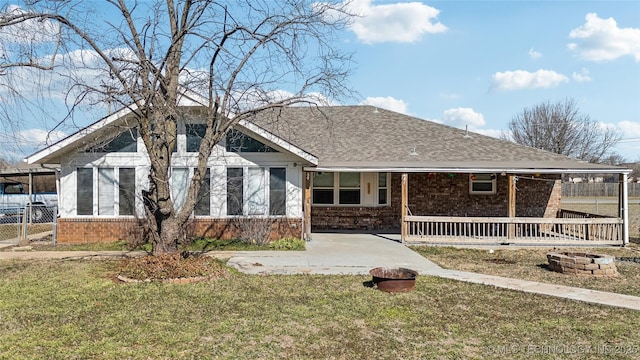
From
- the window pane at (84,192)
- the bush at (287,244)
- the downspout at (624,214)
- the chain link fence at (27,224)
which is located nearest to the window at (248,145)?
the bush at (287,244)

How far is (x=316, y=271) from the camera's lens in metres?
9.90

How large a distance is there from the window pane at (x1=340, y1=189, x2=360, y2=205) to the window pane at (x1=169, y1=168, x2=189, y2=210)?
6.07 meters

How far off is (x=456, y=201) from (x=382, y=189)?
9.28 feet

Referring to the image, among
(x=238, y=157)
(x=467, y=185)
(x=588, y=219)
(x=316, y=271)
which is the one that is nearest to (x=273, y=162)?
(x=238, y=157)

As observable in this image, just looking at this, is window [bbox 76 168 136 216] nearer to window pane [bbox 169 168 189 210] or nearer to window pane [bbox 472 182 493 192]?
window pane [bbox 169 168 189 210]

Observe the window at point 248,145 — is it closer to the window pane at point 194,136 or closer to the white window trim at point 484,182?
the window pane at point 194,136

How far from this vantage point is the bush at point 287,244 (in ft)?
41.8

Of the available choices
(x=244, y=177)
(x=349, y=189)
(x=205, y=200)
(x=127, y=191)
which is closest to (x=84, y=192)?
(x=127, y=191)

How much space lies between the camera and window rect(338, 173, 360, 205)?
17094 millimetres

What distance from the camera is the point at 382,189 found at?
17.2 m

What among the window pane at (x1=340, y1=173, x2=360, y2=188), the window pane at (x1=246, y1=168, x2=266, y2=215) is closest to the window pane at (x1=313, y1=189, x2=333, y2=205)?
the window pane at (x1=340, y1=173, x2=360, y2=188)

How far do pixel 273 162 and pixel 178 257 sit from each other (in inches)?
209

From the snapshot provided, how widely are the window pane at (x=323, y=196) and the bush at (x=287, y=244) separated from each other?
12.9 feet

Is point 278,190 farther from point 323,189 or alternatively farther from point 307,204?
point 323,189
